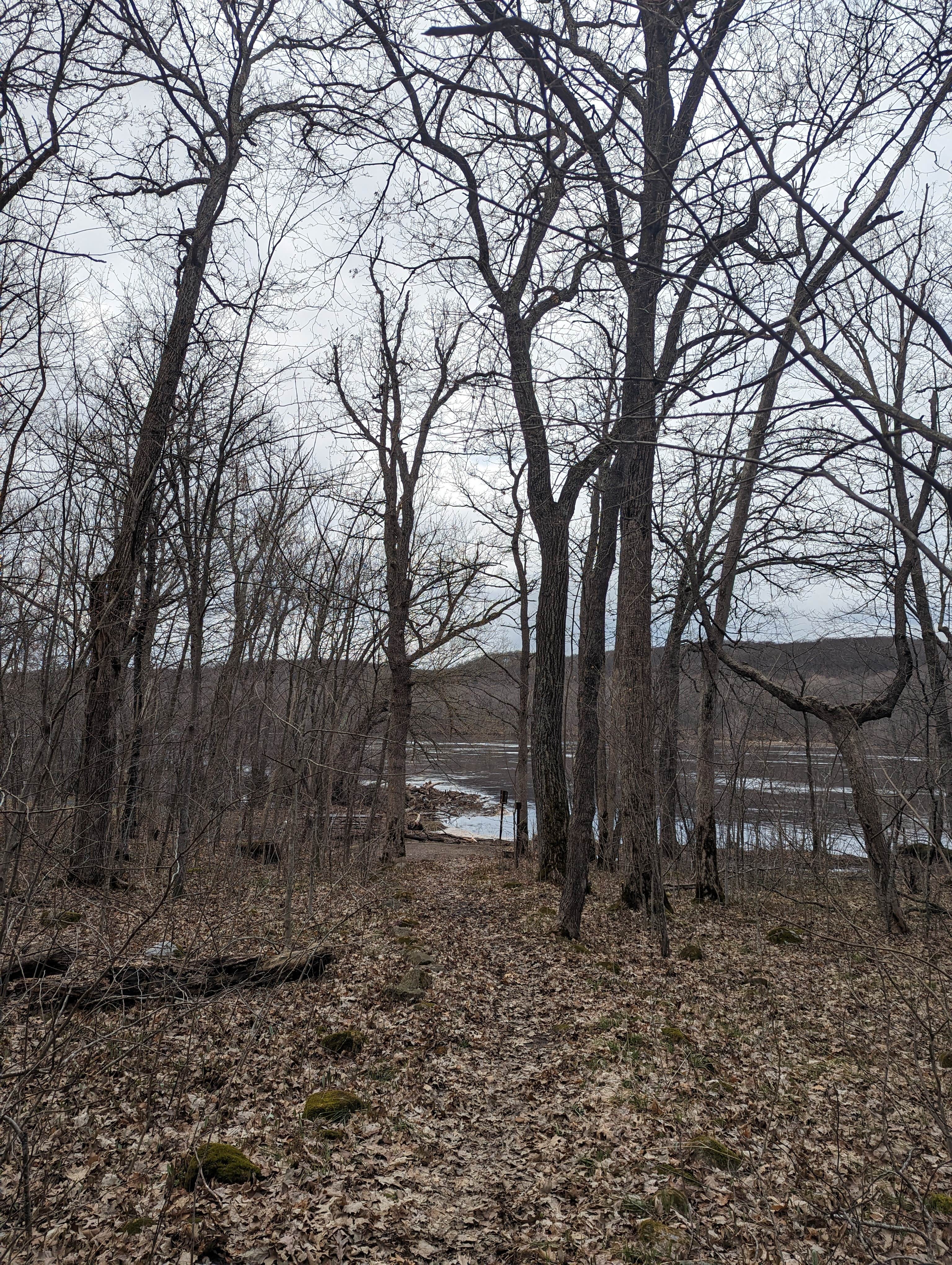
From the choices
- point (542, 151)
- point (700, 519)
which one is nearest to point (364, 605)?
point (700, 519)

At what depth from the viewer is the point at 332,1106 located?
4.45 metres

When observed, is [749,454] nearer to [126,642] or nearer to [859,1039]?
[859,1039]

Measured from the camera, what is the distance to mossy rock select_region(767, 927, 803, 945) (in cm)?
878

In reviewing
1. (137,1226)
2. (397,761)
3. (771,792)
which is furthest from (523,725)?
(137,1226)

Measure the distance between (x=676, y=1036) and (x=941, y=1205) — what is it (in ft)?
7.42

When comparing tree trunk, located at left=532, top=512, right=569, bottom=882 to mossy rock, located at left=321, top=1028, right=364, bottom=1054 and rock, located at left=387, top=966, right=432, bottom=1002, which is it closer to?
rock, located at left=387, top=966, right=432, bottom=1002

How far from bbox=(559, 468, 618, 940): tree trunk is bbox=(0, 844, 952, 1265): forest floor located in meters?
0.75

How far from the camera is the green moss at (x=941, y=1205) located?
341 centimetres

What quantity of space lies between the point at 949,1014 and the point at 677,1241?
2.07 meters

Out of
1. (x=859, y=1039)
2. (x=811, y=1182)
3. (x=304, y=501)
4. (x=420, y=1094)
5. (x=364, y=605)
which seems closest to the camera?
(x=811, y=1182)

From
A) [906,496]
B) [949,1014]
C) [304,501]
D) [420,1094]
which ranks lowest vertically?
[420,1094]

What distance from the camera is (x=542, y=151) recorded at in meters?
3.39

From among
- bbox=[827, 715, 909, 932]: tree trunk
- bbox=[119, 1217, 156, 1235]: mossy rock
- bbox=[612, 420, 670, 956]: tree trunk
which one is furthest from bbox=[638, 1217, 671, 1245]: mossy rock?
bbox=[827, 715, 909, 932]: tree trunk

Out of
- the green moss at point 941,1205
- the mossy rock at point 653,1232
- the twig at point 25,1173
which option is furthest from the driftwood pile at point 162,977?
the green moss at point 941,1205
